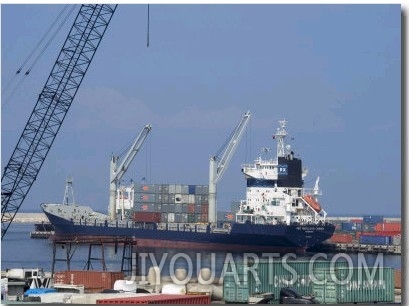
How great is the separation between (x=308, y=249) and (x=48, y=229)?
26.9 metres

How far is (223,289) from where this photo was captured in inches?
751

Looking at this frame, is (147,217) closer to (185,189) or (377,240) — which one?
(185,189)

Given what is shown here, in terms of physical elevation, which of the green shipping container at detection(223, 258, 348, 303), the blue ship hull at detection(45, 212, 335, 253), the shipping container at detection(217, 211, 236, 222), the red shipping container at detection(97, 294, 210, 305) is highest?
the shipping container at detection(217, 211, 236, 222)

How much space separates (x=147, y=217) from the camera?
57281 millimetres

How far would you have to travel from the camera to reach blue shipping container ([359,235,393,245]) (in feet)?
187

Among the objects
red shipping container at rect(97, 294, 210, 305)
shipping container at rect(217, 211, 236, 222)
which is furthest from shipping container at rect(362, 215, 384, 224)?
red shipping container at rect(97, 294, 210, 305)

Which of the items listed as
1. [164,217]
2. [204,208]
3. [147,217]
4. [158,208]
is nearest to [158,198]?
[158,208]

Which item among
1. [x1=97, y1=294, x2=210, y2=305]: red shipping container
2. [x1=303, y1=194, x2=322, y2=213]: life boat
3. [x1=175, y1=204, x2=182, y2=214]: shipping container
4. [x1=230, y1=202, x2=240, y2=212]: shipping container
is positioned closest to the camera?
[x1=97, y1=294, x2=210, y2=305]: red shipping container

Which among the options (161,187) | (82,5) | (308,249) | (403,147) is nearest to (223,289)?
(403,147)

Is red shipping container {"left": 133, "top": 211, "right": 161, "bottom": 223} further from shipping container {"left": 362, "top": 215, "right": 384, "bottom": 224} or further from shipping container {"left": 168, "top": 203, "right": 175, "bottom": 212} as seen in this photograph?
shipping container {"left": 362, "top": 215, "right": 384, "bottom": 224}

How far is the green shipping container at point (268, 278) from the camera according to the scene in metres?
18.8

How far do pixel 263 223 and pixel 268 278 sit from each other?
33949mm

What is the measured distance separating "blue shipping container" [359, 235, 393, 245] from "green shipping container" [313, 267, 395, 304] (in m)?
38.2

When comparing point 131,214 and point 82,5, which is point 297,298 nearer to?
point 82,5
